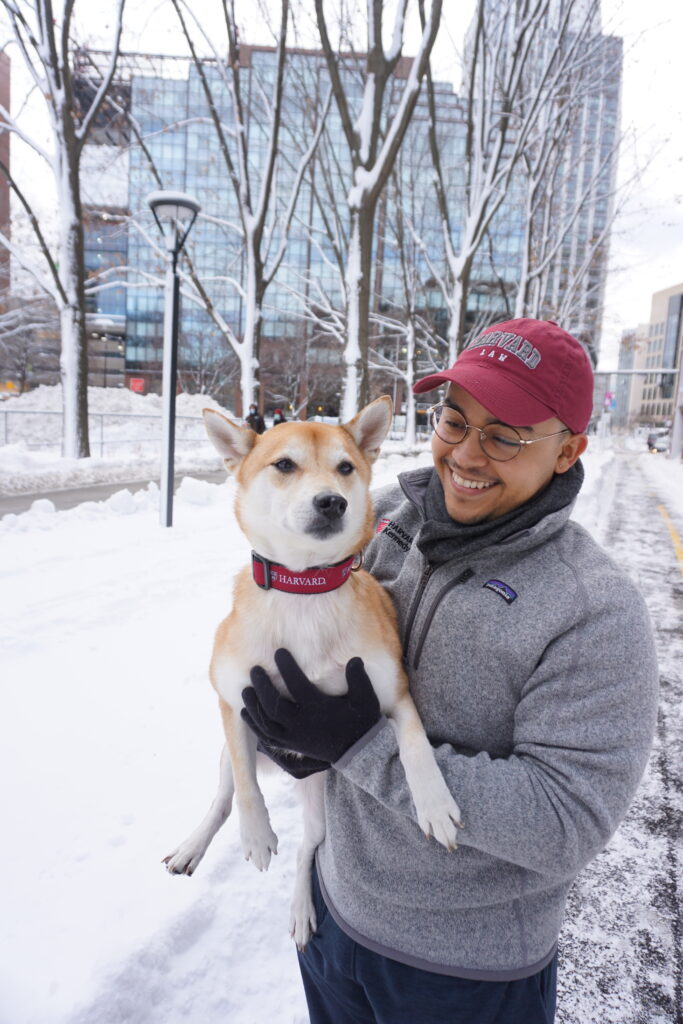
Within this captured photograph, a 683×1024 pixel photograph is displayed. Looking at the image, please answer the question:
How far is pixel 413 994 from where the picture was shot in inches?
55.1

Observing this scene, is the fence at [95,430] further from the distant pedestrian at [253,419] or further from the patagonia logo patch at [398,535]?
the patagonia logo patch at [398,535]

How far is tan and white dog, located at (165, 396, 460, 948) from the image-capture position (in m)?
1.66

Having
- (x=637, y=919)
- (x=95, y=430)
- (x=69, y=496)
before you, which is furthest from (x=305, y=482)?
(x=95, y=430)

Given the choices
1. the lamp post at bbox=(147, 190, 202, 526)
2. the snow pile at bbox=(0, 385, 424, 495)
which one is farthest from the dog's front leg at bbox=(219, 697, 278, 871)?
the lamp post at bbox=(147, 190, 202, 526)

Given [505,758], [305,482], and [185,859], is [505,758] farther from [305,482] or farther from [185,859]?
[185,859]

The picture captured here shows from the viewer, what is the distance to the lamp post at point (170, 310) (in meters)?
8.67

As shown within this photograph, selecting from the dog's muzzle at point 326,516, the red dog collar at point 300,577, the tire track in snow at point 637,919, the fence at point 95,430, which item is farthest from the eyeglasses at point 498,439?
the fence at point 95,430

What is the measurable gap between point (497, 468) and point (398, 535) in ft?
1.78

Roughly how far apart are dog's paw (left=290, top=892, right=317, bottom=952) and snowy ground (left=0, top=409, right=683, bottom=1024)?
0.39 metres

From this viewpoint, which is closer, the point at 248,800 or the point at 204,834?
the point at 248,800

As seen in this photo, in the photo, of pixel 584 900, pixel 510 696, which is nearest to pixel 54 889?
pixel 510 696

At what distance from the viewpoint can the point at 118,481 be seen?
562 inches

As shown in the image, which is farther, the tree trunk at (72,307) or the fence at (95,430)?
the fence at (95,430)

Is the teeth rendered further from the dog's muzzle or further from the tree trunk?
the tree trunk
